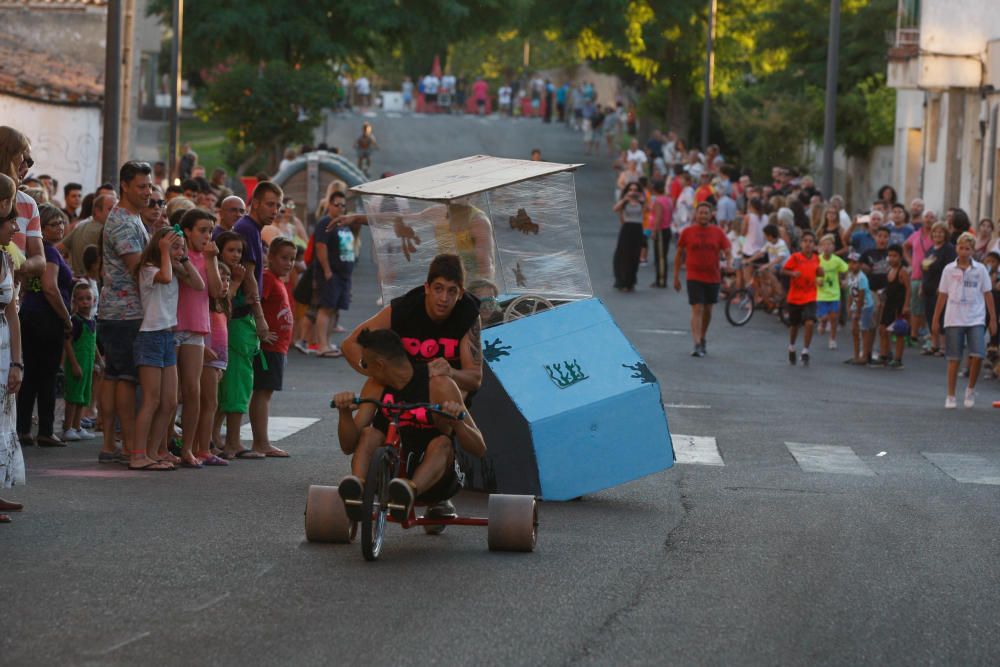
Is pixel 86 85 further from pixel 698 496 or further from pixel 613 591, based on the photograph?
pixel 613 591

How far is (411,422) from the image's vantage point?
9.82m

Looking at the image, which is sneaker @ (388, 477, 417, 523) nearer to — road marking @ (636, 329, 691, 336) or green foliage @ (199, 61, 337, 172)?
road marking @ (636, 329, 691, 336)

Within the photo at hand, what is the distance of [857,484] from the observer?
14.1m

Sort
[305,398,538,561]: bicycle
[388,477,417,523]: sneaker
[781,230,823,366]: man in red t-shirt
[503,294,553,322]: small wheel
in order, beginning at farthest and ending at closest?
[781,230,823,366]: man in red t-shirt, [503,294,553,322]: small wheel, [305,398,538,561]: bicycle, [388,477,417,523]: sneaker

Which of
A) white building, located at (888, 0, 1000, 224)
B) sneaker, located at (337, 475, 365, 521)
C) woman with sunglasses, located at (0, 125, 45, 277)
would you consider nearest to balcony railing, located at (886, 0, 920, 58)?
white building, located at (888, 0, 1000, 224)

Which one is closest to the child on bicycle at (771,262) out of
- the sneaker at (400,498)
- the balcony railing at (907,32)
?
the balcony railing at (907,32)

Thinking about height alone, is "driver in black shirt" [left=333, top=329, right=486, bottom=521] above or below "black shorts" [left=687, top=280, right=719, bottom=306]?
above

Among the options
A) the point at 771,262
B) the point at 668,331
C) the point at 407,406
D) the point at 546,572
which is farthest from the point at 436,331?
the point at 771,262

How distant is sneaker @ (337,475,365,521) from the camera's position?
9.21 metres

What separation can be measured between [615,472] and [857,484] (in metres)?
2.57

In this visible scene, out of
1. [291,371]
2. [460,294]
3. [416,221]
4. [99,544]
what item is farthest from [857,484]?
[291,371]

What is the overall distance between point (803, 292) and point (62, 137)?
1708cm

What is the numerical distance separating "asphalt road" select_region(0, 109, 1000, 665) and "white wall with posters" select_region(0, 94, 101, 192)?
20.1 metres

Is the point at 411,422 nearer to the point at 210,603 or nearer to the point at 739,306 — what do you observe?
the point at 210,603
